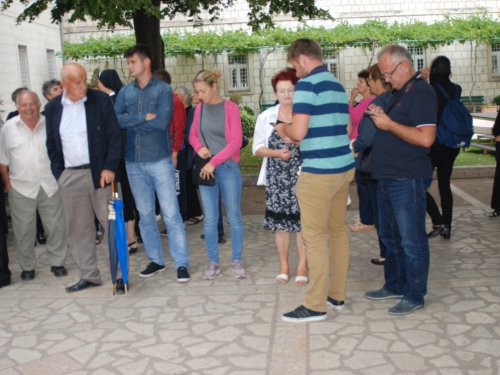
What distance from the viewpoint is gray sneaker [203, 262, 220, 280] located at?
595 cm

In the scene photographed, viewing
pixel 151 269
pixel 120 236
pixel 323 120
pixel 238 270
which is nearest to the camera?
pixel 323 120

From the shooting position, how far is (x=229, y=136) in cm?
586

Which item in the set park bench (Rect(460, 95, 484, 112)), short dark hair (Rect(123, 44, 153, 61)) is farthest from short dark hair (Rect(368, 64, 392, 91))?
park bench (Rect(460, 95, 484, 112))

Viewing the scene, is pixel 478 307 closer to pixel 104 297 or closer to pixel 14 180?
pixel 104 297

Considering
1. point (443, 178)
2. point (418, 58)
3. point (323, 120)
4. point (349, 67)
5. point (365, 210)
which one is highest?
point (418, 58)

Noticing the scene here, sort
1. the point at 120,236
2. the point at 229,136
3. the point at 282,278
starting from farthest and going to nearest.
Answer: the point at 229,136, the point at 282,278, the point at 120,236

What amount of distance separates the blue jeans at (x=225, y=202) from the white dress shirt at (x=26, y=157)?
158 centimetres

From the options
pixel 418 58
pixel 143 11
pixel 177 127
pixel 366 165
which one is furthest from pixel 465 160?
pixel 418 58

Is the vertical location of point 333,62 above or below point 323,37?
below

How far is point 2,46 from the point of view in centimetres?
2162

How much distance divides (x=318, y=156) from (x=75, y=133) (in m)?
2.29

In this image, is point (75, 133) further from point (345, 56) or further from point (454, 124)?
point (345, 56)

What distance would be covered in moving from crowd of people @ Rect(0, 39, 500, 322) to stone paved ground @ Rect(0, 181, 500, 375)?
0.59 feet

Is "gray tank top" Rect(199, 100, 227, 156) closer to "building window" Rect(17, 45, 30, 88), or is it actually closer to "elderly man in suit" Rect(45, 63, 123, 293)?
"elderly man in suit" Rect(45, 63, 123, 293)
